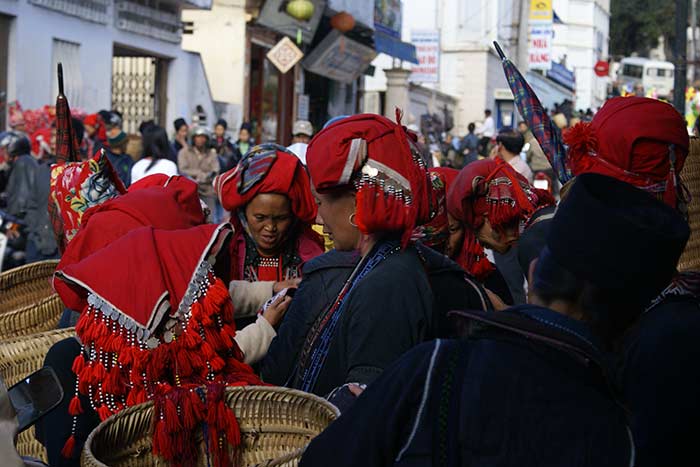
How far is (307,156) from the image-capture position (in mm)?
3080

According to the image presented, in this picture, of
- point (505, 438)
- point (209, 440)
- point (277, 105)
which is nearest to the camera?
point (505, 438)

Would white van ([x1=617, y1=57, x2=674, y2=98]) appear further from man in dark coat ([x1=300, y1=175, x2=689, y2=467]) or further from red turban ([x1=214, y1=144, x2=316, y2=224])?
man in dark coat ([x1=300, y1=175, x2=689, y2=467])

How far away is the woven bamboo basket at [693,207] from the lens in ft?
13.3

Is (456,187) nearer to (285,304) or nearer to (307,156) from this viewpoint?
(285,304)

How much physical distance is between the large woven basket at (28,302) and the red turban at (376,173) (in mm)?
2209

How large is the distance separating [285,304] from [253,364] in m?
0.24

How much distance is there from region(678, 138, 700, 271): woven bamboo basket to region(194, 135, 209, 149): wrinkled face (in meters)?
11.1

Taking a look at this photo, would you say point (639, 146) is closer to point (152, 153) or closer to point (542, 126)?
point (542, 126)

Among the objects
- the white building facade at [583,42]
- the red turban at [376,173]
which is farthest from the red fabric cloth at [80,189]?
the white building facade at [583,42]

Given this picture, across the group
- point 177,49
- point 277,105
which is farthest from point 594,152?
point 277,105

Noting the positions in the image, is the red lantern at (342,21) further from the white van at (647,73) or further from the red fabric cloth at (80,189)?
the white van at (647,73)

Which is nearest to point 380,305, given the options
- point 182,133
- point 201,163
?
point 201,163

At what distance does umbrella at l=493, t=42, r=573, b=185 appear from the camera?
3.81 metres

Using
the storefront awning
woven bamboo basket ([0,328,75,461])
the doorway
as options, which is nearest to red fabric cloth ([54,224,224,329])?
woven bamboo basket ([0,328,75,461])
